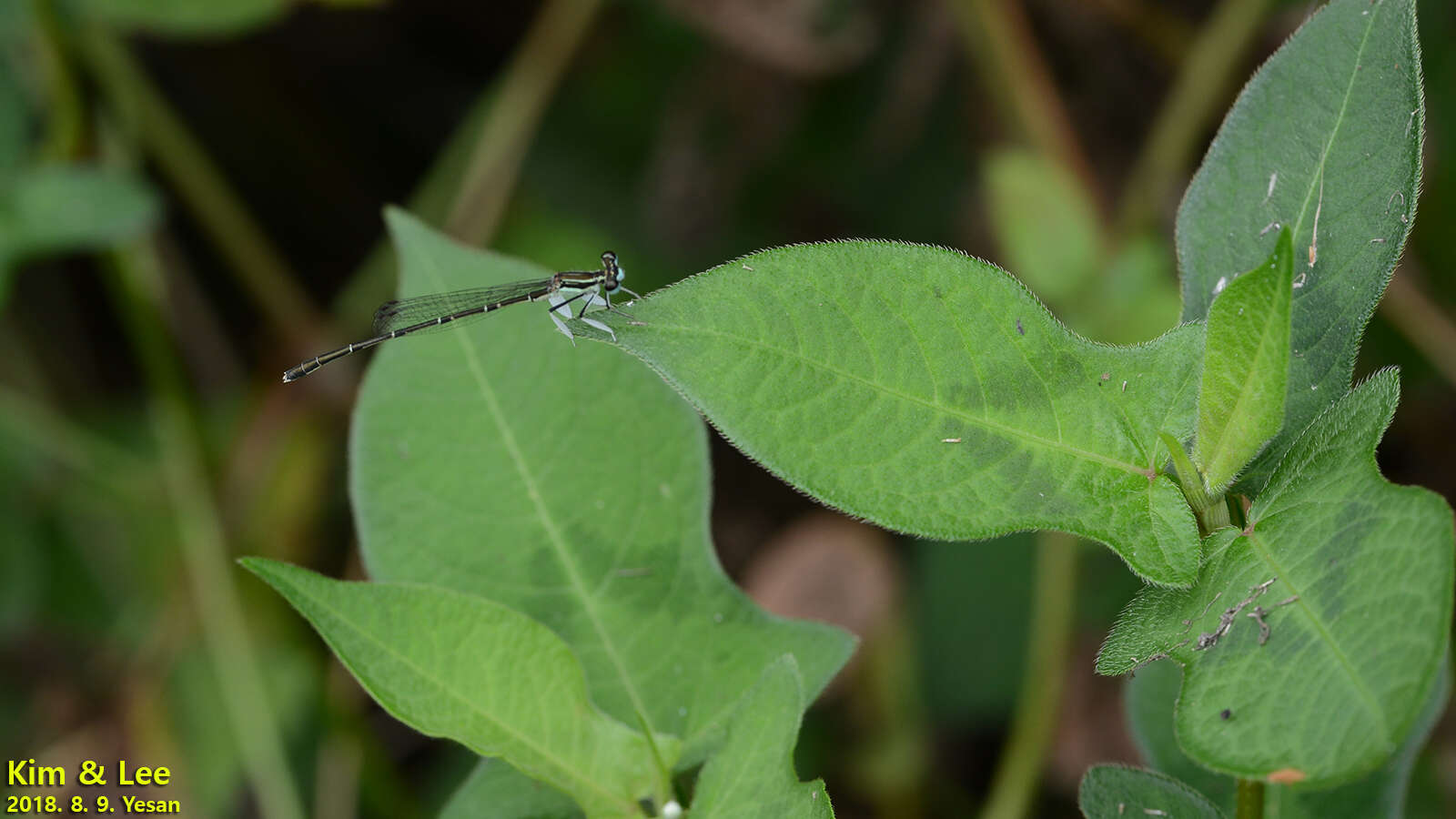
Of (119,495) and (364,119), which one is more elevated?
→ (364,119)

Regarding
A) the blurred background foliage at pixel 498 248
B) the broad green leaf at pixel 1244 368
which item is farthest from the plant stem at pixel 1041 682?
the broad green leaf at pixel 1244 368

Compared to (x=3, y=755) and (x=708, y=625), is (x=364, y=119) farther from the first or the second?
(x=708, y=625)

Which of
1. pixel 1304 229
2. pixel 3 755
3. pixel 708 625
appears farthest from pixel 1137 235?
pixel 3 755

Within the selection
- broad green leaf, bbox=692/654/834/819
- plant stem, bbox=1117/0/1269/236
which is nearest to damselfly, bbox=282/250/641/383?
broad green leaf, bbox=692/654/834/819

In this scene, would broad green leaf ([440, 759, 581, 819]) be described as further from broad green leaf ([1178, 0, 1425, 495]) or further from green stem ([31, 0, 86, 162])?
green stem ([31, 0, 86, 162])

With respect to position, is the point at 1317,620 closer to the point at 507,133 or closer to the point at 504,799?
Result: the point at 504,799

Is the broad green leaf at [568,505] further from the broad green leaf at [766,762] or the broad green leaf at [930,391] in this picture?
the broad green leaf at [930,391]

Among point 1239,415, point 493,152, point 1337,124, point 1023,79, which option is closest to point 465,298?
point 1239,415
